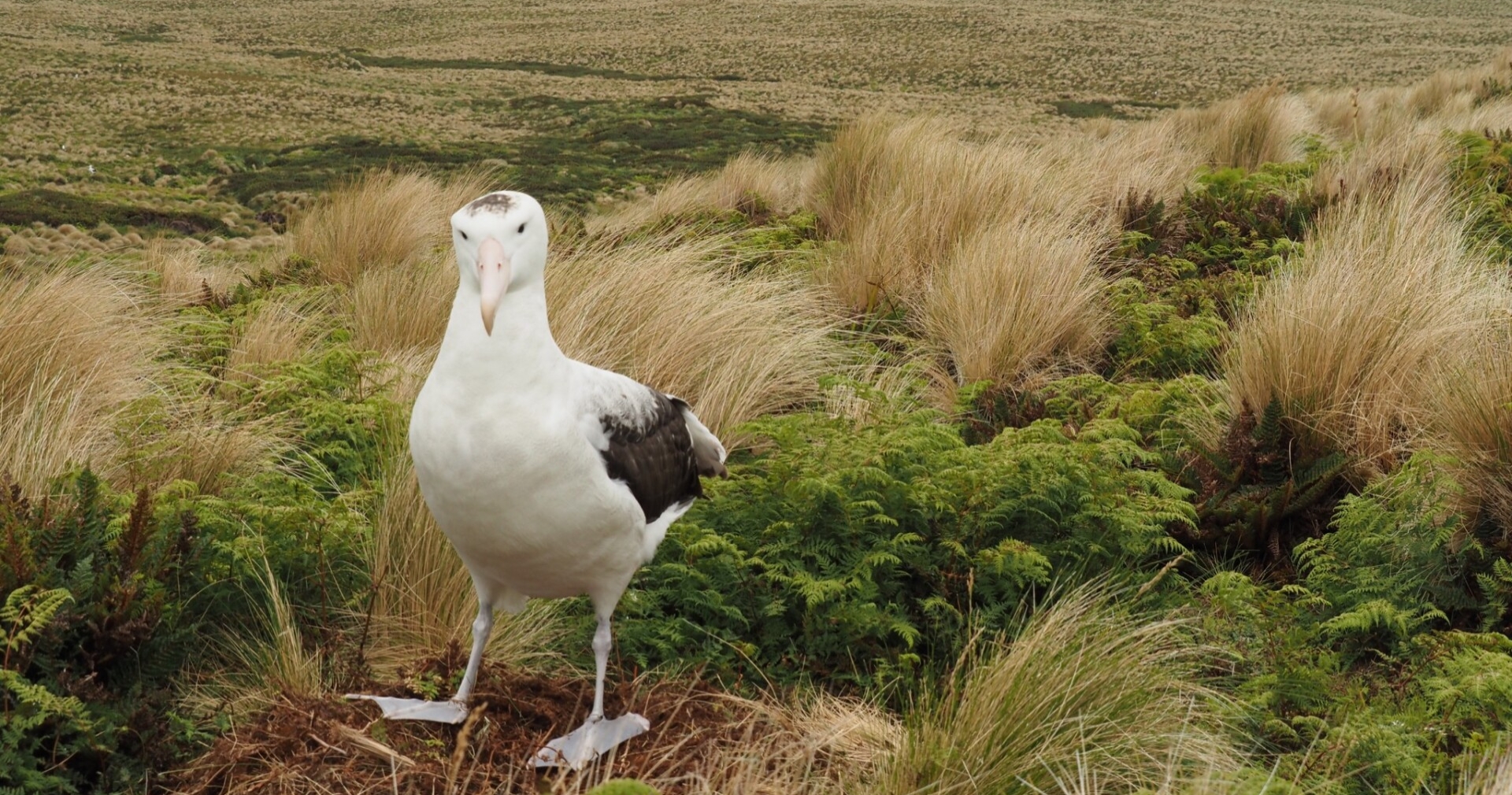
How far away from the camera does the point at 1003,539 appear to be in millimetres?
3973

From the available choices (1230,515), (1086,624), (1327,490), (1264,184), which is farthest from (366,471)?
(1264,184)

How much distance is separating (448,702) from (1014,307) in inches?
138

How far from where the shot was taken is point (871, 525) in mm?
3928

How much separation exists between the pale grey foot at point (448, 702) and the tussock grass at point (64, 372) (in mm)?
1283

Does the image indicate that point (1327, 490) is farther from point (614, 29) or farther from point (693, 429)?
point (614, 29)

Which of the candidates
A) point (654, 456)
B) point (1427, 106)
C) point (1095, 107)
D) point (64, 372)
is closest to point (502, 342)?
point (654, 456)

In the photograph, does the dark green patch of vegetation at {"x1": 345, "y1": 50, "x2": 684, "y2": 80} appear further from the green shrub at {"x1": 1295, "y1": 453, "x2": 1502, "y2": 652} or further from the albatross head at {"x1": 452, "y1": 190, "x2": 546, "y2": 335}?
the albatross head at {"x1": 452, "y1": 190, "x2": 546, "y2": 335}

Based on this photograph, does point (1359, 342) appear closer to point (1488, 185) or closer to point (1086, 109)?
point (1488, 185)

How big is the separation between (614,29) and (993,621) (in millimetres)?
57054

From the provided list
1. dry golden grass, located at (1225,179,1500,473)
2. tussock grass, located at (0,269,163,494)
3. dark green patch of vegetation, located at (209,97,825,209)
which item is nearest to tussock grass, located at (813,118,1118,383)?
dry golden grass, located at (1225,179,1500,473)

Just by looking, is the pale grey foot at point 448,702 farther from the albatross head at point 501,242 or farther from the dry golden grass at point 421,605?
the albatross head at point 501,242

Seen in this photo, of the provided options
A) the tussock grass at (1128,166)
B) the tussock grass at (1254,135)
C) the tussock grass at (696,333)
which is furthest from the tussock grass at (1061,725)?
the tussock grass at (1254,135)

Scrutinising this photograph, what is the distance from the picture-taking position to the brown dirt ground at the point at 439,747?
2.95m

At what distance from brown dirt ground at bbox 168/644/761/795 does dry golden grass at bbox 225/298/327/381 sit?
2.13 m
